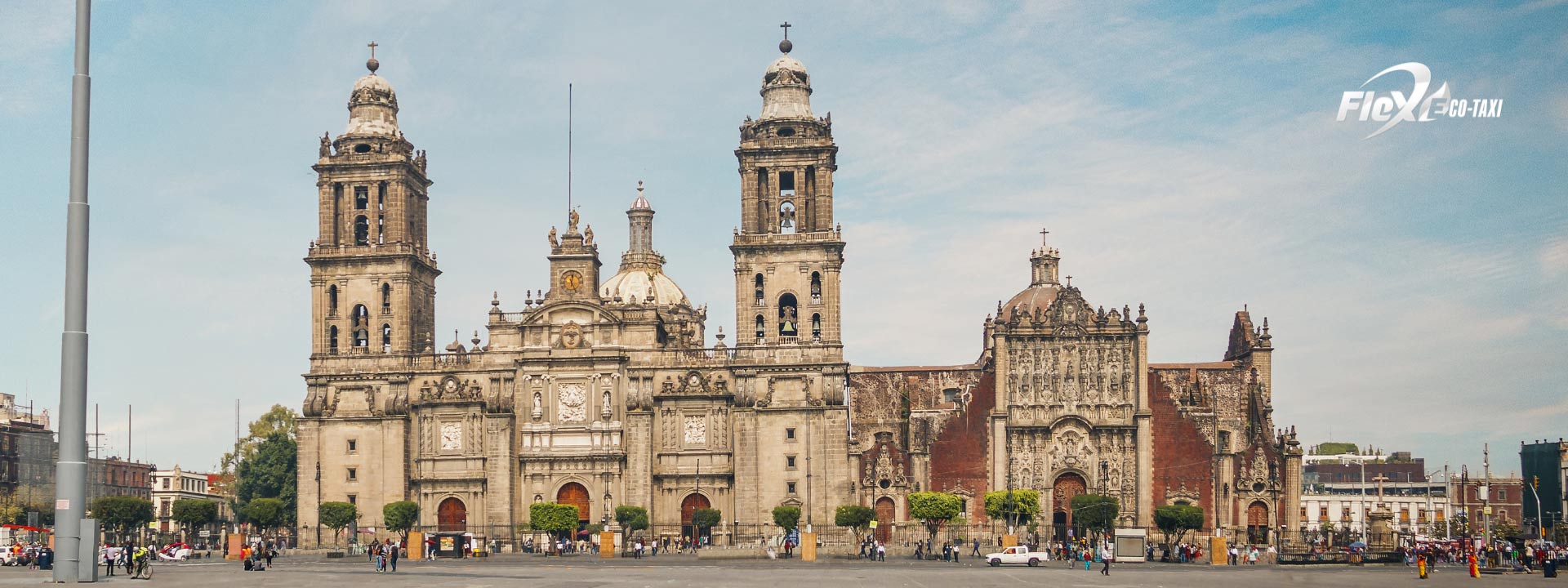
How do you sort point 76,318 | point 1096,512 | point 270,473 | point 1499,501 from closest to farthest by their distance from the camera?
point 76,318
point 1096,512
point 270,473
point 1499,501

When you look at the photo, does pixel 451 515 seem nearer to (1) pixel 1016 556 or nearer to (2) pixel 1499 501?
(1) pixel 1016 556

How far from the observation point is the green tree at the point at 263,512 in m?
85.8

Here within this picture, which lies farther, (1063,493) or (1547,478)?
(1547,478)

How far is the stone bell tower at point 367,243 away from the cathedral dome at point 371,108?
4 cm

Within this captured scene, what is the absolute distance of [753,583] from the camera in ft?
167

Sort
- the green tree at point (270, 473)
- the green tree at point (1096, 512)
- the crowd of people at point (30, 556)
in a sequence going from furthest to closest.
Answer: the green tree at point (270, 473)
the green tree at point (1096, 512)
the crowd of people at point (30, 556)

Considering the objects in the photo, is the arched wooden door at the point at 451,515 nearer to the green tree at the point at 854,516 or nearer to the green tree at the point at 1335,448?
the green tree at the point at 854,516

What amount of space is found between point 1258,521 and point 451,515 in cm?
4208

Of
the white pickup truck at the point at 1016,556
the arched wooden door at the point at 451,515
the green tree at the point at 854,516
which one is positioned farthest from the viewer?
the arched wooden door at the point at 451,515

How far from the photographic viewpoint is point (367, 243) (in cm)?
9438

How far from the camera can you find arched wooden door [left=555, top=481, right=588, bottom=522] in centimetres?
9069

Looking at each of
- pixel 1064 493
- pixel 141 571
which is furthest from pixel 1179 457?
pixel 141 571

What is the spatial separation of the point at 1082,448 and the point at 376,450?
37.2 m

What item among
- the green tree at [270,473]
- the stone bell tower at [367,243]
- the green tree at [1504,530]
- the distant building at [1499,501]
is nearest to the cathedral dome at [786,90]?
the stone bell tower at [367,243]
